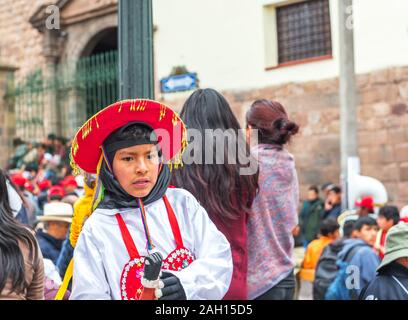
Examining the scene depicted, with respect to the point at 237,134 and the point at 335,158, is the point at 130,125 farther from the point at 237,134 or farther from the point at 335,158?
the point at 335,158

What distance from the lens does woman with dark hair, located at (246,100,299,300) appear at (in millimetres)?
3414

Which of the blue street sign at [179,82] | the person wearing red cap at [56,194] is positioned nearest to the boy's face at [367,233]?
the person wearing red cap at [56,194]

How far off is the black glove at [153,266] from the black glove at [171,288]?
0.27 feet

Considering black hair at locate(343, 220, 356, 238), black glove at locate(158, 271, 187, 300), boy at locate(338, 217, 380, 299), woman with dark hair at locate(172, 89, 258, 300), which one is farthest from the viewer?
black hair at locate(343, 220, 356, 238)

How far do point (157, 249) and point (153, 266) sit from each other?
0.93 ft

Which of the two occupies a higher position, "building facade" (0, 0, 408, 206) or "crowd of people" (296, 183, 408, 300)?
"building facade" (0, 0, 408, 206)

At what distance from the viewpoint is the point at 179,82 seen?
37.7 ft

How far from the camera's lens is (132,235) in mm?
2385

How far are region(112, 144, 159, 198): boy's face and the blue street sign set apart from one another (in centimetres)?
892

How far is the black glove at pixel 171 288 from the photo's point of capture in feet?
7.21

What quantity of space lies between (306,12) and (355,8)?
153 cm

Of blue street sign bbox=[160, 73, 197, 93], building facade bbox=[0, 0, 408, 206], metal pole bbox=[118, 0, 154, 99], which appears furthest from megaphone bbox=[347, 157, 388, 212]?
metal pole bbox=[118, 0, 154, 99]

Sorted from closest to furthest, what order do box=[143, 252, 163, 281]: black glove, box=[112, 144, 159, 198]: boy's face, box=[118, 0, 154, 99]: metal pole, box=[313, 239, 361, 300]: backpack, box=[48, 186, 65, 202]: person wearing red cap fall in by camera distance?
box=[143, 252, 163, 281]: black glove, box=[112, 144, 159, 198]: boy's face, box=[118, 0, 154, 99]: metal pole, box=[313, 239, 361, 300]: backpack, box=[48, 186, 65, 202]: person wearing red cap

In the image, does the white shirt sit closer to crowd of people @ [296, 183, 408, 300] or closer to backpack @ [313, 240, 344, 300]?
crowd of people @ [296, 183, 408, 300]
